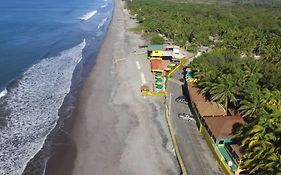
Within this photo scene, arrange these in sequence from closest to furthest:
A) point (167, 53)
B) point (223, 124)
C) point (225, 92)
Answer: point (223, 124), point (225, 92), point (167, 53)

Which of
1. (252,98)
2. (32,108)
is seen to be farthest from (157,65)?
(252,98)

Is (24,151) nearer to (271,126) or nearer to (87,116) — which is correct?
(87,116)

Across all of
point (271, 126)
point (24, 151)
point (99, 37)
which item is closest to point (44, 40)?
point (99, 37)

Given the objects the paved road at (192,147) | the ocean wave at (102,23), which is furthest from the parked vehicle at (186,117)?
the ocean wave at (102,23)

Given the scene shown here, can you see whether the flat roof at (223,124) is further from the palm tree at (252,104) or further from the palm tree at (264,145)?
the palm tree at (264,145)

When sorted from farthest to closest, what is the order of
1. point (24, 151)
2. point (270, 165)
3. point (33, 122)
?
point (33, 122), point (24, 151), point (270, 165)

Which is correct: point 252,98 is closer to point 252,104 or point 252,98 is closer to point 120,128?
point 252,104

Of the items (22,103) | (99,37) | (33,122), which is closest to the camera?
(33,122)
